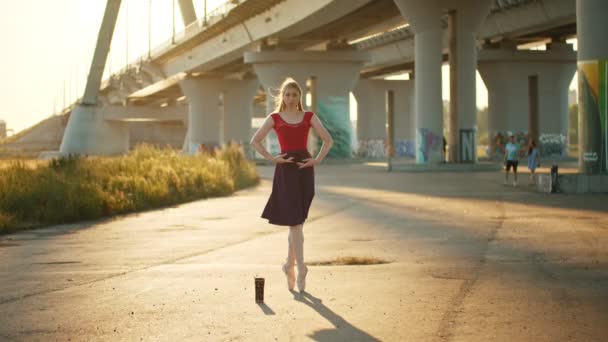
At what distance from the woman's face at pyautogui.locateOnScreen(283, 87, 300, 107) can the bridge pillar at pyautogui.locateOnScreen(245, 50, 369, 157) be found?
4821 cm

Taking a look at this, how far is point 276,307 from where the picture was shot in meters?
7.84

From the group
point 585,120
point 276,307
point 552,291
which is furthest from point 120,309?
point 585,120

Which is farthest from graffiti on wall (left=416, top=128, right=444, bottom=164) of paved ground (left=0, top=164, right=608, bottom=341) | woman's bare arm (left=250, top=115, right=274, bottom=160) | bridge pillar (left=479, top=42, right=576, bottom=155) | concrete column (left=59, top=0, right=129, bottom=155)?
woman's bare arm (left=250, top=115, right=274, bottom=160)

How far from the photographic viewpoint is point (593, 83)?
24.9m

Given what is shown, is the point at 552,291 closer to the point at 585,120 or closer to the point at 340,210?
the point at 340,210

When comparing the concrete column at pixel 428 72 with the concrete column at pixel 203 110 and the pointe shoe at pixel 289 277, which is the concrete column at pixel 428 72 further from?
the pointe shoe at pixel 289 277

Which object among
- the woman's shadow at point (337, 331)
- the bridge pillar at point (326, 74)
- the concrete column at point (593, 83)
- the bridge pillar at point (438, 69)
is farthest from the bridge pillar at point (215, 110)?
the woman's shadow at point (337, 331)

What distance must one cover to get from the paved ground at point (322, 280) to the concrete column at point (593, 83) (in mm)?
7363

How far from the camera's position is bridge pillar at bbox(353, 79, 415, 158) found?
82.5m

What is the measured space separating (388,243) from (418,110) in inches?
1243

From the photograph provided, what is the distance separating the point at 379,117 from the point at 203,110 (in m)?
16.5

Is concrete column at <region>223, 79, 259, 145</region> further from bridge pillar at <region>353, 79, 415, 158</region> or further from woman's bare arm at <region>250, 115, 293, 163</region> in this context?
woman's bare arm at <region>250, 115, 293, 163</region>

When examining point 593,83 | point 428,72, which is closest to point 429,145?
point 428,72

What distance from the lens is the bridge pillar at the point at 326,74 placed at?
57312 mm
